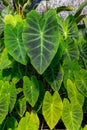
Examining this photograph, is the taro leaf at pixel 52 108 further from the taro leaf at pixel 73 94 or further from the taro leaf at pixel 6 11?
the taro leaf at pixel 6 11

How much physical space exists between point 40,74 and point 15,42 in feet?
0.99

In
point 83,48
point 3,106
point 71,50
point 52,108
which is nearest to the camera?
point 3,106

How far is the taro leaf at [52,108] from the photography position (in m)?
2.81

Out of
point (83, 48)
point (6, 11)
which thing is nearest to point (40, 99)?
point (83, 48)

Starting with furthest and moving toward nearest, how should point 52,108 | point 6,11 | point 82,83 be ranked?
point 6,11
point 82,83
point 52,108

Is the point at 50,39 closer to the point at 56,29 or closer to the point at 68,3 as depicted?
the point at 56,29

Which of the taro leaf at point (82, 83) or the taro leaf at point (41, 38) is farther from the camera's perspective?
the taro leaf at point (82, 83)

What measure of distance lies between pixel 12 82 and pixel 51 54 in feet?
1.41

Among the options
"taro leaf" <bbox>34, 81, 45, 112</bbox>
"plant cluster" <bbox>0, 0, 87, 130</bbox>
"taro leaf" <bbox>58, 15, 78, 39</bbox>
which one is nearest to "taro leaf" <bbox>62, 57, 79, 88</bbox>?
"plant cluster" <bbox>0, 0, 87, 130</bbox>

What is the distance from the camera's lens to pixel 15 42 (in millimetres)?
2861

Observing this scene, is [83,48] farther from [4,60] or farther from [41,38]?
[4,60]

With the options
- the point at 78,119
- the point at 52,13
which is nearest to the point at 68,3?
the point at 52,13

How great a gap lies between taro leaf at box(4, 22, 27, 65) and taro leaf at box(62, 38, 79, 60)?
0.35 metres

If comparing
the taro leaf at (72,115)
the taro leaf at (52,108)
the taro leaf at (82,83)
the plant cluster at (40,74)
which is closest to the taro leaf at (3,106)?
the plant cluster at (40,74)
